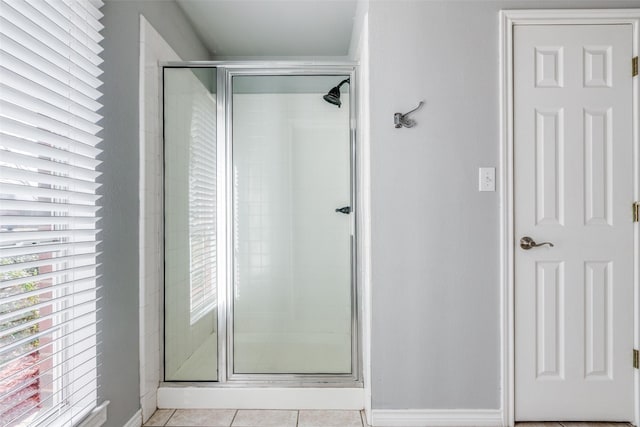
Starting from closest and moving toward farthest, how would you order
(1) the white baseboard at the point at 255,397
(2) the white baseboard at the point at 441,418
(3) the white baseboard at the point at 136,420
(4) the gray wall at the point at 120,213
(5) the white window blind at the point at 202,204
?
(4) the gray wall at the point at 120,213 < (3) the white baseboard at the point at 136,420 < (2) the white baseboard at the point at 441,418 < (1) the white baseboard at the point at 255,397 < (5) the white window blind at the point at 202,204

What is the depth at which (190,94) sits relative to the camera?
2.40 metres

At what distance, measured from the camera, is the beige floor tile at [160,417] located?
6.99 ft

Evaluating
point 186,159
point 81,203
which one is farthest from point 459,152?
point 81,203

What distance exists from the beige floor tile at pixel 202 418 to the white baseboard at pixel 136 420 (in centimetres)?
14

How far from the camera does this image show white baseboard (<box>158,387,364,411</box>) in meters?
2.28

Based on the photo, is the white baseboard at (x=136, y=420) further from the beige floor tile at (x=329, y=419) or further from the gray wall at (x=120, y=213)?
the beige floor tile at (x=329, y=419)

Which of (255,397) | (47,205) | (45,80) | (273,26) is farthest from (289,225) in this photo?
(273,26)

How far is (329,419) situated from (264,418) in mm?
347

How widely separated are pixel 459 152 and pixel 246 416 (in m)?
1.80

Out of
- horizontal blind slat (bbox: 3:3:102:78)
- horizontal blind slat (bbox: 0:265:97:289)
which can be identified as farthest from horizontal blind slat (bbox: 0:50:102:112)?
horizontal blind slat (bbox: 0:265:97:289)

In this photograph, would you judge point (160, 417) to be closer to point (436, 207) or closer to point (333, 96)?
point (436, 207)

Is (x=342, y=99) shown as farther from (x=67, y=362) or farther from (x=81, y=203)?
(x=67, y=362)

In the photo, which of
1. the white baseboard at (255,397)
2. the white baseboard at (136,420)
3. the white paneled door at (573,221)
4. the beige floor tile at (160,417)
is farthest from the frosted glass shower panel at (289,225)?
the white paneled door at (573,221)

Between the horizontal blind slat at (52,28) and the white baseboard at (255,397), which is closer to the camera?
the horizontal blind slat at (52,28)
